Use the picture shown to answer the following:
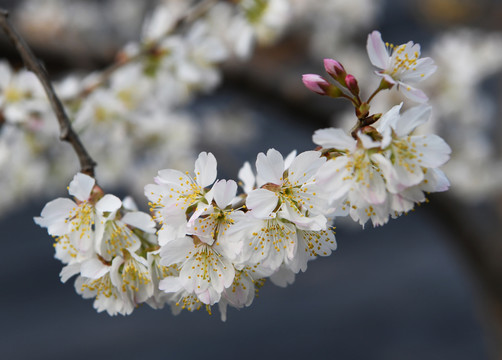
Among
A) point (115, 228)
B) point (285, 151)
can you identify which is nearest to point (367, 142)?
point (115, 228)

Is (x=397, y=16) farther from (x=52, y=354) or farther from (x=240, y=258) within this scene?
(x=240, y=258)

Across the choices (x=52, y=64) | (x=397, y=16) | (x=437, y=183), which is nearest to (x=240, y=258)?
(x=437, y=183)

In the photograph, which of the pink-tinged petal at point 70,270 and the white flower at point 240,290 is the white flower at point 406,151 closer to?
the white flower at point 240,290

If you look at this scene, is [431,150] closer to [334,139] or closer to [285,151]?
[334,139]

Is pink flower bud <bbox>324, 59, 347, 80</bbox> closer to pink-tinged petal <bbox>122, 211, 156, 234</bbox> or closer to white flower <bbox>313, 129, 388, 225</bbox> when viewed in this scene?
white flower <bbox>313, 129, 388, 225</bbox>

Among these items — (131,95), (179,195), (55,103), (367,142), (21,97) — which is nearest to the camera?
(367,142)

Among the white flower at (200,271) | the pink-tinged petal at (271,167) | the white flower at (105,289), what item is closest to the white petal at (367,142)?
the pink-tinged petal at (271,167)
